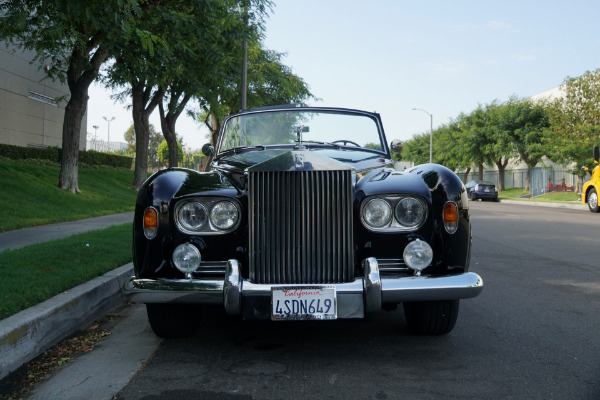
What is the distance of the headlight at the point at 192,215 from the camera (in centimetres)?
358

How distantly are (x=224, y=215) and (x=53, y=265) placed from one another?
285 centimetres

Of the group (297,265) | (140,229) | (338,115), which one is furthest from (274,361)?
(338,115)

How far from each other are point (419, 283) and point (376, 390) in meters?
0.69

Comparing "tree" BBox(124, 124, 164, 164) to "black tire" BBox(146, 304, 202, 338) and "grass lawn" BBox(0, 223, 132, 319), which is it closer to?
"grass lawn" BBox(0, 223, 132, 319)

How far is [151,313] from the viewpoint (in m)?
3.84

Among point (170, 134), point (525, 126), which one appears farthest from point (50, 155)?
point (525, 126)

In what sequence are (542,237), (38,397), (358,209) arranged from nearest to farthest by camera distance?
(38,397)
(358,209)
(542,237)

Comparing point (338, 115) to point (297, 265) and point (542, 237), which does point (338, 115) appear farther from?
point (542, 237)

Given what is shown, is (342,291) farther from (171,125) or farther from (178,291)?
(171,125)

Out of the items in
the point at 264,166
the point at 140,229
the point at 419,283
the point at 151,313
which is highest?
the point at 264,166

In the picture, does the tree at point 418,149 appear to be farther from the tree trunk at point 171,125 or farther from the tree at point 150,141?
the tree trunk at point 171,125

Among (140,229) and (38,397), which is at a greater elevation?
(140,229)

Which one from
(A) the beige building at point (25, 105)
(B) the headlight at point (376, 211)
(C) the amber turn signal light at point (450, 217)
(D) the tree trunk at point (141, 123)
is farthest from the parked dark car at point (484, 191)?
(B) the headlight at point (376, 211)

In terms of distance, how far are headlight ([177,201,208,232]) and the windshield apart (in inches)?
70.1
